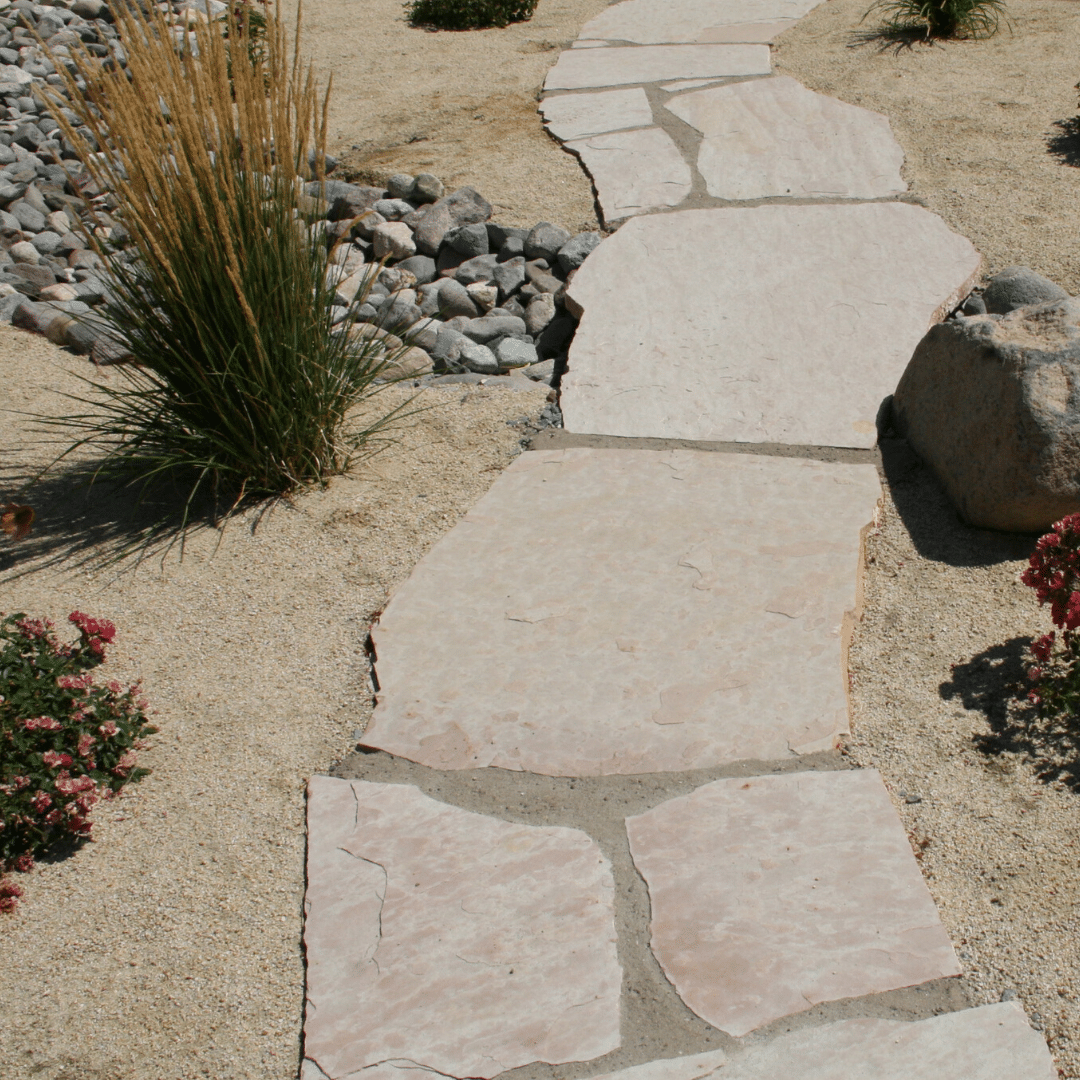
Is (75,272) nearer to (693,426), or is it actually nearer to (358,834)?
(693,426)

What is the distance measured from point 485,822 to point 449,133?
411 cm

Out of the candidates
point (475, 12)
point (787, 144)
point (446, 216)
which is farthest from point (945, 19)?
point (446, 216)

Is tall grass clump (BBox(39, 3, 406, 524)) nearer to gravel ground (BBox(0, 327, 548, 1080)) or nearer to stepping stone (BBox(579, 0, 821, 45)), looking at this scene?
gravel ground (BBox(0, 327, 548, 1080))

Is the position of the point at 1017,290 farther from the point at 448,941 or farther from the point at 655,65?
the point at 655,65

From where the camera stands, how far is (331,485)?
2.98 meters

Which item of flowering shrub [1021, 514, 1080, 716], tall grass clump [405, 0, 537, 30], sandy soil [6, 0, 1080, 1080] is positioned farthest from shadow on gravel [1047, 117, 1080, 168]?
tall grass clump [405, 0, 537, 30]

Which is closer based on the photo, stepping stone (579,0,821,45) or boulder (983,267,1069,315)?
boulder (983,267,1069,315)

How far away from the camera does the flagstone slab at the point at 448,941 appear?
1.60m

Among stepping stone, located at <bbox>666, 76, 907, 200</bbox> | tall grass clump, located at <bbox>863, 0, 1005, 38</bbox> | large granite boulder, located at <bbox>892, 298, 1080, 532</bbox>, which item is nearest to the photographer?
large granite boulder, located at <bbox>892, 298, 1080, 532</bbox>

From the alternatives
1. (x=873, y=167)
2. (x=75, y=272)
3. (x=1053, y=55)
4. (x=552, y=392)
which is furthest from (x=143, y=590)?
(x=1053, y=55)

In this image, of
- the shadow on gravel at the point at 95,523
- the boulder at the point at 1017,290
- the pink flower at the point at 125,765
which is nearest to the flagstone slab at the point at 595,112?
the boulder at the point at 1017,290

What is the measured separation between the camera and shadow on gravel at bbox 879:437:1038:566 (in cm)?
252

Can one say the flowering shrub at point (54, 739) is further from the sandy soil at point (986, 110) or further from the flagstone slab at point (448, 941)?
the sandy soil at point (986, 110)

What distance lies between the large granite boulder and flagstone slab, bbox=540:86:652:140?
2611 millimetres
